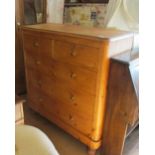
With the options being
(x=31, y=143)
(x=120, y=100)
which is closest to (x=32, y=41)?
(x=120, y=100)

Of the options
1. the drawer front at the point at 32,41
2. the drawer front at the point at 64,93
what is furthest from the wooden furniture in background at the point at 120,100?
the drawer front at the point at 32,41

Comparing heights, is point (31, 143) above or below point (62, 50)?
below

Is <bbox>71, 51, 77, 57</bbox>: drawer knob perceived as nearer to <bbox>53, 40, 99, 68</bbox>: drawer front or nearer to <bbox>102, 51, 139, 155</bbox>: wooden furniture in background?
<bbox>53, 40, 99, 68</bbox>: drawer front

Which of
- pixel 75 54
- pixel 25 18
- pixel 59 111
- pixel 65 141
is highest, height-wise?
pixel 25 18

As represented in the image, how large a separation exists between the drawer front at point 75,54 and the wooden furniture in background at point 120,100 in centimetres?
14

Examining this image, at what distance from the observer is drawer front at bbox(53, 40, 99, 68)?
4.10ft

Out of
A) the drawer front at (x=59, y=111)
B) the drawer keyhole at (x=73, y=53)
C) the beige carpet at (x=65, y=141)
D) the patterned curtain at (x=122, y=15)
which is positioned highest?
the patterned curtain at (x=122, y=15)

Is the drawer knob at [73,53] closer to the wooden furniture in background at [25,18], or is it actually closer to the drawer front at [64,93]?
the drawer front at [64,93]

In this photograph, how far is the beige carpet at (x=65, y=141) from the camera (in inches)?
63.1

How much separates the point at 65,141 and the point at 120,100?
74 cm

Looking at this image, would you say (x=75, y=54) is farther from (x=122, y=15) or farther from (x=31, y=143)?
(x=122, y=15)

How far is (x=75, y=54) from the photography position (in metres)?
1.35
